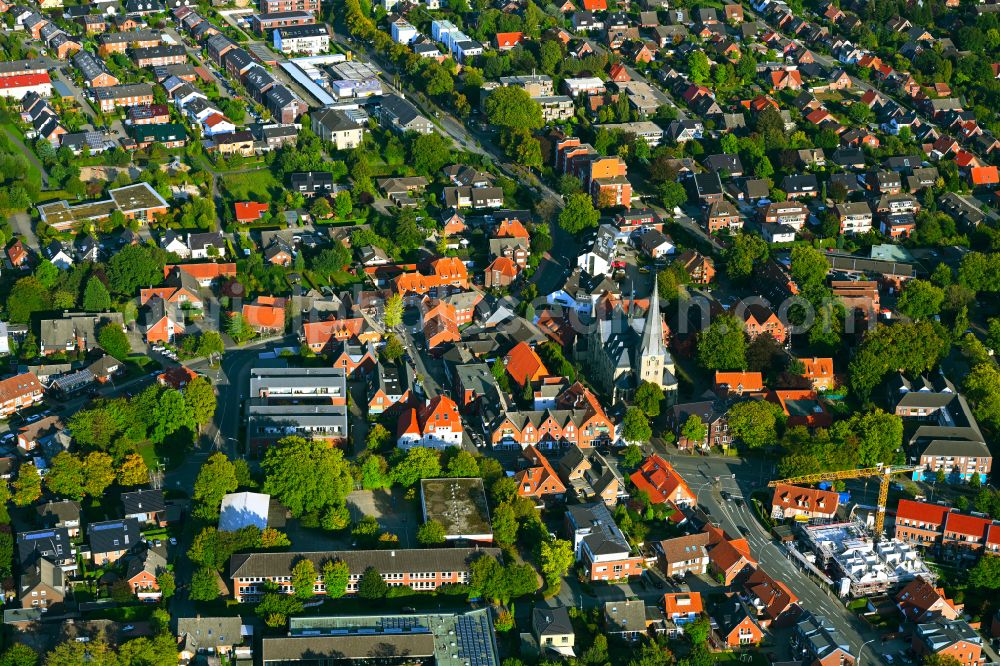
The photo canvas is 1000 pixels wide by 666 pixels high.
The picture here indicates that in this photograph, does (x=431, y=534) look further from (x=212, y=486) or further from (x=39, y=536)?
(x=39, y=536)

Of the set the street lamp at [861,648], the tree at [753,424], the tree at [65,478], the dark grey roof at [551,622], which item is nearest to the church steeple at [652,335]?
the tree at [753,424]

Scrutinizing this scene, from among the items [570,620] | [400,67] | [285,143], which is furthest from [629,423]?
[400,67]

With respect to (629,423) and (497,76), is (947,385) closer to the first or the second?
(629,423)

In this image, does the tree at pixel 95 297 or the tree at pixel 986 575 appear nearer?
the tree at pixel 986 575

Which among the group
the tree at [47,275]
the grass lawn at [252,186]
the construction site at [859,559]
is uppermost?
the construction site at [859,559]

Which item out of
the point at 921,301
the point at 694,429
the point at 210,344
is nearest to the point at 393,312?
the point at 210,344

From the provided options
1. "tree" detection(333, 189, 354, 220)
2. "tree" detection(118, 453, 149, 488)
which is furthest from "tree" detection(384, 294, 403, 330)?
"tree" detection(118, 453, 149, 488)

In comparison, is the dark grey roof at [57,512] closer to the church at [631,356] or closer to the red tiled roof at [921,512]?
the church at [631,356]
